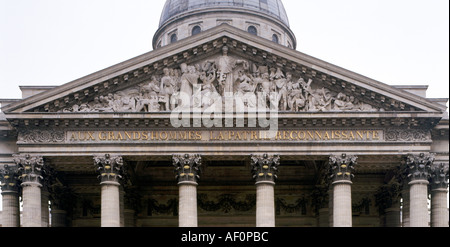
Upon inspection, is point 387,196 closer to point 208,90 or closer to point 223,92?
point 223,92

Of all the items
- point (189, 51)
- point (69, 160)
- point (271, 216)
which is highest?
point (189, 51)

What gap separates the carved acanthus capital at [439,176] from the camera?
3816cm

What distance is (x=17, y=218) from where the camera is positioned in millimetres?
38625

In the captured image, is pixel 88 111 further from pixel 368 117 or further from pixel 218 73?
pixel 368 117

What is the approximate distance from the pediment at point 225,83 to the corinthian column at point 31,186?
240cm

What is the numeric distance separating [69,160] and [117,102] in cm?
357

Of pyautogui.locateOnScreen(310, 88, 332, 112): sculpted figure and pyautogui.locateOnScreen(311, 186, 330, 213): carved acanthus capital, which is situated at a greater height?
pyautogui.locateOnScreen(310, 88, 332, 112): sculpted figure

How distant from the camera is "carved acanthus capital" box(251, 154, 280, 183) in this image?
121 ft

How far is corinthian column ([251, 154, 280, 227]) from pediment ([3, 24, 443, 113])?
102 inches

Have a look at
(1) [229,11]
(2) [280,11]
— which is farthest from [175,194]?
(2) [280,11]

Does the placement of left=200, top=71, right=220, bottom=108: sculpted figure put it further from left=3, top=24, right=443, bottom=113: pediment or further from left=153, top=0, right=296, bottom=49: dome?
left=153, top=0, right=296, bottom=49: dome

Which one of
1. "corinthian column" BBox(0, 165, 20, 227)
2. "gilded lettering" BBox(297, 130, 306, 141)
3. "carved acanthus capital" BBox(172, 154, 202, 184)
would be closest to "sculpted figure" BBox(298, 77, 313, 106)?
"gilded lettering" BBox(297, 130, 306, 141)

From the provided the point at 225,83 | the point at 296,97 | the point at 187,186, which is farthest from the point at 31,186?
the point at 296,97

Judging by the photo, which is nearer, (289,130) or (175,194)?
(289,130)
